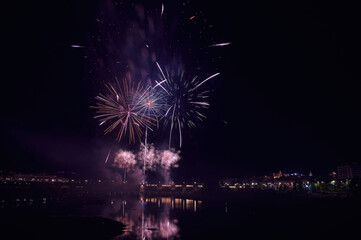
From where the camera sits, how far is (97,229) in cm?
2198

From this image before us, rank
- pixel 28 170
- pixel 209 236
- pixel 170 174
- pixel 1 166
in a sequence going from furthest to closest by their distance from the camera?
pixel 28 170, pixel 1 166, pixel 170 174, pixel 209 236

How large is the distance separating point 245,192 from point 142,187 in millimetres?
55690

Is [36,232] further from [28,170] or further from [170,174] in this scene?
[28,170]

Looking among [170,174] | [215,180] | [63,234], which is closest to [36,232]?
[63,234]

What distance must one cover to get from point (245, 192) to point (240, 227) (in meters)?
39.0

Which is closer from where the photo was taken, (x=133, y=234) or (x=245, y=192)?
(x=133, y=234)

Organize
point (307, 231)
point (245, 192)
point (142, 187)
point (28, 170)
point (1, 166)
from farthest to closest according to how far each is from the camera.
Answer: point (28, 170), point (1, 166), point (142, 187), point (245, 192), point (307, 231)

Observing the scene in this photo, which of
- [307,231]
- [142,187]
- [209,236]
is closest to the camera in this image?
[209,236]

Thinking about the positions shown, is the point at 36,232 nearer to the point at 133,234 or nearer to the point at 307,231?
the point at 133,234

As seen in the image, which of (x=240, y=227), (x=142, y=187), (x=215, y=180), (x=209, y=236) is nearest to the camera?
(x=209, y=236)

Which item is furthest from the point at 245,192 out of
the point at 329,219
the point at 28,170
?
the point at 28,170

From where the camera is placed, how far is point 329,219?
85.8ft

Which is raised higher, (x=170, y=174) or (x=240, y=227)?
(x=170, y=174)

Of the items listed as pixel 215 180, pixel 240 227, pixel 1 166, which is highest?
pixel 1 166
